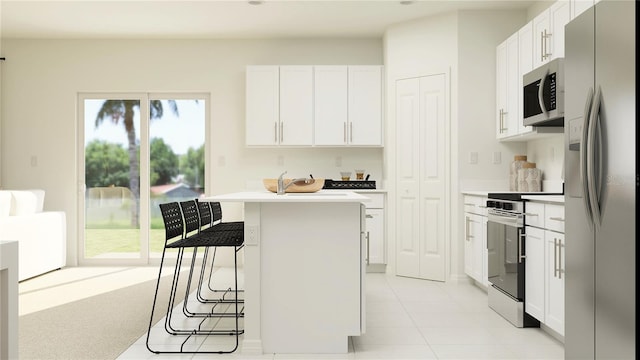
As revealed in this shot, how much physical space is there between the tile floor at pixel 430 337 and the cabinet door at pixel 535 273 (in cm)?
18

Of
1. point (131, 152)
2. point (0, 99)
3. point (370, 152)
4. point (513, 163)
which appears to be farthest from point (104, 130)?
point (513, 163)

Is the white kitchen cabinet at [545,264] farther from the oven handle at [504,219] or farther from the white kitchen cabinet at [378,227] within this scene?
the white kitchen cabinet at [378,227]

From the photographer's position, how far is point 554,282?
9.67ft

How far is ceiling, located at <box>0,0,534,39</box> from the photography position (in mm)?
4770

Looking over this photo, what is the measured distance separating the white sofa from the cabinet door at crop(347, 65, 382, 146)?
343cm

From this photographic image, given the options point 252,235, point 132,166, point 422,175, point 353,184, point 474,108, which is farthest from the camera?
point 132,166

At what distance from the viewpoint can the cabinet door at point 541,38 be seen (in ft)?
12.4

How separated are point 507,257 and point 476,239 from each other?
2.95 feet

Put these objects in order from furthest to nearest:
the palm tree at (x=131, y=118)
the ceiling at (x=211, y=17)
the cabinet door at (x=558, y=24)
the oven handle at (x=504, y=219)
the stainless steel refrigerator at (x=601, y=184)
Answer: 1. the palm tree at (x=131, y=118)
2. the ceiling at (x=211, y=17)
3. the cabinet door at (x=558, y=24)
4. the oven handle at (x=504, y=219)
5. the stainless steel refrigerator at (x=601, y=184)

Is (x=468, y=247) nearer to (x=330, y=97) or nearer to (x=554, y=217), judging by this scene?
(x=554, y=217)

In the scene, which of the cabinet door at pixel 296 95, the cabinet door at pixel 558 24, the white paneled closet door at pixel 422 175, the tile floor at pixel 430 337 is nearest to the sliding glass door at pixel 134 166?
the cabinet door at pixel 296 95

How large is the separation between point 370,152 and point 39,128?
396 centimetres

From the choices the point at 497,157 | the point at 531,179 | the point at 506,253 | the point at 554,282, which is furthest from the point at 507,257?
the point at 497,157

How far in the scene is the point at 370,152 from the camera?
5902 mm
